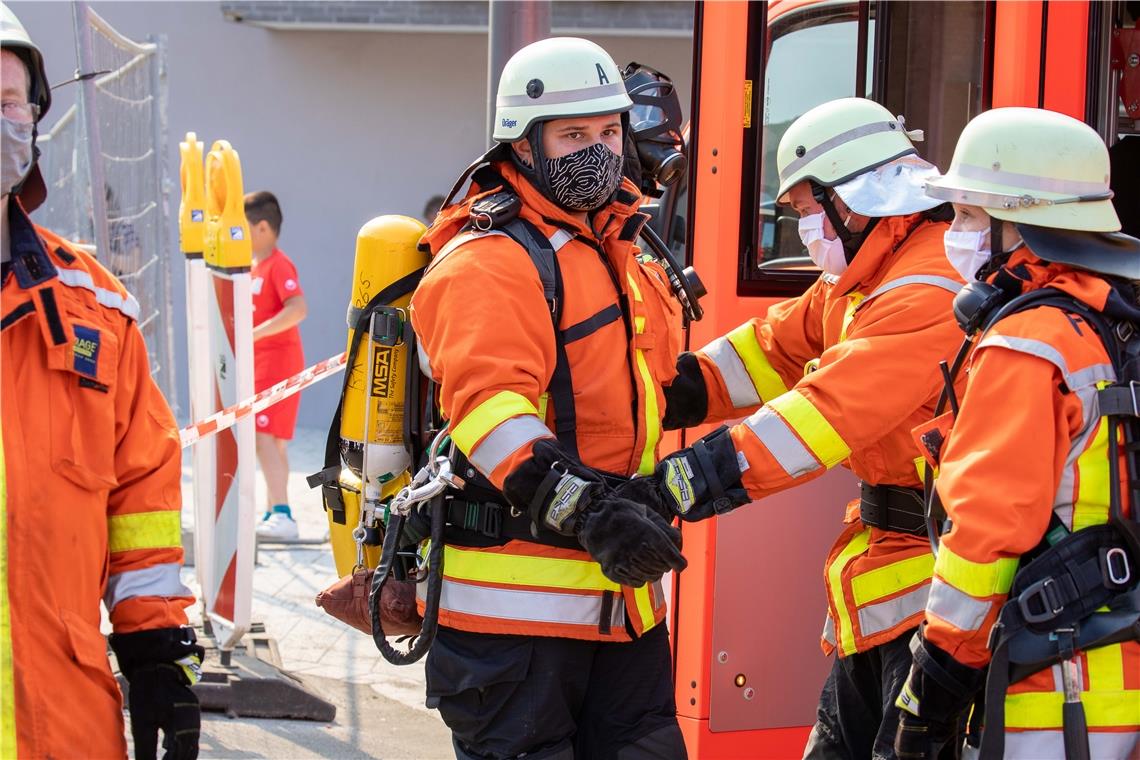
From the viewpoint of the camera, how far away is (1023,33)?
366 cm

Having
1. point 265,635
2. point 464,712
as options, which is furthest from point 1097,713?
point 265,635

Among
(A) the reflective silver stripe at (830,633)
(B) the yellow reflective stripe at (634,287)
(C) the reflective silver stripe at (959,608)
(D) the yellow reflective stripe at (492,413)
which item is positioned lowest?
(A) the reflective silver stripe at (830,633)

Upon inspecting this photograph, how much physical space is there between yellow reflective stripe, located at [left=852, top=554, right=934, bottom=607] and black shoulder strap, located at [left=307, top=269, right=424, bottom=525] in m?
1.16

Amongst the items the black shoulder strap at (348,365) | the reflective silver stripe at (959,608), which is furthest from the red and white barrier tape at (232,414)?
the reflective silver stripe at (959,608)

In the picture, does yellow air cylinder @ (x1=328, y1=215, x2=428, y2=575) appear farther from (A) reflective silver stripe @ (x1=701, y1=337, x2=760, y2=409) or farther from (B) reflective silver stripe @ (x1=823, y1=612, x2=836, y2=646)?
(B) reflective silver stripe @ (x1=823, y1=612, x2=836, y2=646)

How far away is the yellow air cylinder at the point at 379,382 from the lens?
3.20 metres

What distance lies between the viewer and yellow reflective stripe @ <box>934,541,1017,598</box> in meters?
2.42

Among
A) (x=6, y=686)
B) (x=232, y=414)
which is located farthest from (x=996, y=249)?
(x=232, y=414)

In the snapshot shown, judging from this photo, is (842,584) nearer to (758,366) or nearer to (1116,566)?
(758,366)

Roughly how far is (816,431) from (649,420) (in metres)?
0.37

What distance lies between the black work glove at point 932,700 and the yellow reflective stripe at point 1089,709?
10cm

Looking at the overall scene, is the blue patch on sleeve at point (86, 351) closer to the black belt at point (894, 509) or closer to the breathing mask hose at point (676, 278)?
the breathing mask hose at point (676, 278)

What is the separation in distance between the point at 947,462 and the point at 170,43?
10355mm

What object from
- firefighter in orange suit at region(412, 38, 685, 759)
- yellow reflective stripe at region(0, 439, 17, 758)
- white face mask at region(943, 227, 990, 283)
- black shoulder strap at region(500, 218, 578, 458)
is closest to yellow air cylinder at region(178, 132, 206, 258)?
firefighter in orange suit at region(412, 38, 685, 759)
